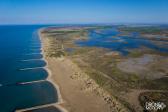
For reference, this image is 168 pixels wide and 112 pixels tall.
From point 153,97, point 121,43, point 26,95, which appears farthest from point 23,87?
point 121,43

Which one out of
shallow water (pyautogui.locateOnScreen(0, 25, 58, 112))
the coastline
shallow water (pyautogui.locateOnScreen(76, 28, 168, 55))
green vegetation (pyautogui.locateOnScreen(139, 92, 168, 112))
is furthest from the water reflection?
shallow water (pyautogui.locateOnScreen(76, 28, 168, 55))

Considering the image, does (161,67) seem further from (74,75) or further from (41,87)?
(41,87)

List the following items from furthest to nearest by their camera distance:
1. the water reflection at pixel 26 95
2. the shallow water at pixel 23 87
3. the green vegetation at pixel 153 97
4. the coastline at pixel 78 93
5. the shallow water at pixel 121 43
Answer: the shallow water at pixel 121 43
the shallow water at pixel 23 87
the green vegetation at pixel 153 97
the water reflection at pixel 26 95
the coastline at pixel 78 93

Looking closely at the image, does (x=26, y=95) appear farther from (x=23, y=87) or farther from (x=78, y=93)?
(x=78, y=93)

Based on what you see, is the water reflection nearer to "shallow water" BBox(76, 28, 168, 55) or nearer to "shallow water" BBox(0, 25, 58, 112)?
"shallow water" BBox(0, 25, 58, 112)

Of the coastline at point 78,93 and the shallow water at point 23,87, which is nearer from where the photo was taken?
the coastline at point 78,93

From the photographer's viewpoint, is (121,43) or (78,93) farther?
(121,43)

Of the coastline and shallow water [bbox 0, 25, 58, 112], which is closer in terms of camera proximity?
the coastline

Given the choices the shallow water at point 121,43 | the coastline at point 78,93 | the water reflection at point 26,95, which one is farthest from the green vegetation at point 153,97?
the shallow water at point 121,43

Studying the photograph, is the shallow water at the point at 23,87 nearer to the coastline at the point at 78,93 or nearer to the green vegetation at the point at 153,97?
the coastline at the point at 78,93

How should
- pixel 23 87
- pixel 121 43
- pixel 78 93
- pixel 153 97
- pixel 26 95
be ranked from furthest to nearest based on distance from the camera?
pixel 121 43 → pixel 23 87 → pixel 78 93 → pixel 26 95 → pixel 153 97

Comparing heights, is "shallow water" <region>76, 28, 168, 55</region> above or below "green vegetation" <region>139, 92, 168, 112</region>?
below

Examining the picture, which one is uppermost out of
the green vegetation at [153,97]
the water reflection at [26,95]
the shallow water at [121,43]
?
the water reflection at [26,95]
